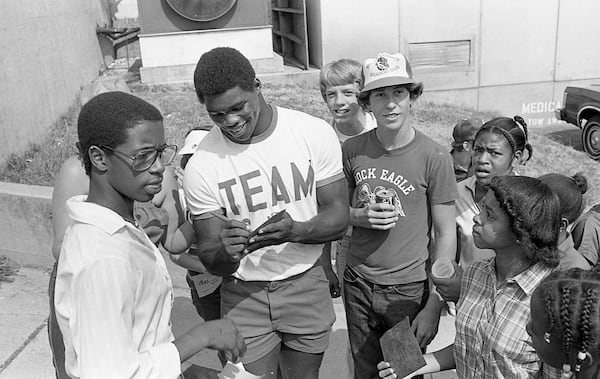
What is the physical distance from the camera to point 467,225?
9.84ft

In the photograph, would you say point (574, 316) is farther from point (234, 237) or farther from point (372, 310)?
point (372, 310)

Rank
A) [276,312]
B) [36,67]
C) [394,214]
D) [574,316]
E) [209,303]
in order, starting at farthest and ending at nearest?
[36,67] < [209,303] < [394,214] < [276,312] < [574,316]

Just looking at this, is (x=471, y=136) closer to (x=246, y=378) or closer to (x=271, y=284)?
(x=271, y=284)

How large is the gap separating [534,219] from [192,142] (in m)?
1.82

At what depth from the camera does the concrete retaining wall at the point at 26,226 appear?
526 centimetres

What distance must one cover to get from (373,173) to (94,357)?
172 centimetres

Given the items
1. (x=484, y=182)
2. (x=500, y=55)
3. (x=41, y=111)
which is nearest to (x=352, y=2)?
(x=500, y=55)

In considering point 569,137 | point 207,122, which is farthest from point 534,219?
point 569,137

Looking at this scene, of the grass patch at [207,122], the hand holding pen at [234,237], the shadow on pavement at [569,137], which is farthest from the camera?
the shadow on pavement at [569,137]

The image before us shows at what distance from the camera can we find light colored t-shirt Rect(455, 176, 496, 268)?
296cm

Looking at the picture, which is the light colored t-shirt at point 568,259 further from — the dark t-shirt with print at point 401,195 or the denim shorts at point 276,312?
the denim shorts at point 276,312

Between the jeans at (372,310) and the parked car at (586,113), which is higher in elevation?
the jeans at (372,310)

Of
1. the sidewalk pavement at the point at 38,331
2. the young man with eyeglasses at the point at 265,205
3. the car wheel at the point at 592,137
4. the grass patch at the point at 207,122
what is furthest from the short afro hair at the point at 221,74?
the car wheel at the point at 592,137

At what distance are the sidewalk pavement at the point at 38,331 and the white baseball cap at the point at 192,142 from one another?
1.63 m
